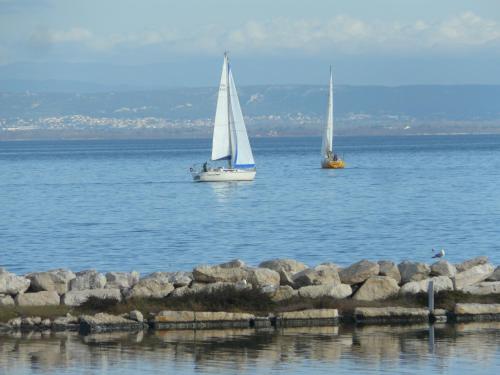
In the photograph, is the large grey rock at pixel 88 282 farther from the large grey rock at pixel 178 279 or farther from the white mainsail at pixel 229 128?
the white mainsail at pixel 229 128

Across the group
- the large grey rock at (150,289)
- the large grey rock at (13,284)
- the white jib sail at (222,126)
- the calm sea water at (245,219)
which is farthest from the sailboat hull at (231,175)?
the large grey rock at (150,289)

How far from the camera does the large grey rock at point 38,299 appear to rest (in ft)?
68.1

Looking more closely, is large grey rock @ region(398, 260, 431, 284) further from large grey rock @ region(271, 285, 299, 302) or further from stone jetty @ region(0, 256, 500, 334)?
large grey rock @ region(271, 285, 299, 302)

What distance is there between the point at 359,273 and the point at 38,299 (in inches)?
196

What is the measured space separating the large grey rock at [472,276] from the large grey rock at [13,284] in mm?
6743

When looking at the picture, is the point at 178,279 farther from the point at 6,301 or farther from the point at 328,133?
the point at 328,133

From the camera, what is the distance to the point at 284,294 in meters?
21.0

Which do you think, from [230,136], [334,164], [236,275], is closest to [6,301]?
[236,275]

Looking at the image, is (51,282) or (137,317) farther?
(51,282)

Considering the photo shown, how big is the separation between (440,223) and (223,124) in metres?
30.5

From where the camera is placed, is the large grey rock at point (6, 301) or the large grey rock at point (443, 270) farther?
the large grey rock at point (443, 270)

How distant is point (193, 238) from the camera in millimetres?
42594

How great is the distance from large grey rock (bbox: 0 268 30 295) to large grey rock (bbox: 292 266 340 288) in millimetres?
4223

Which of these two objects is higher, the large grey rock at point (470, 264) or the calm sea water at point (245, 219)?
the large grey rock at point (470, 264)
